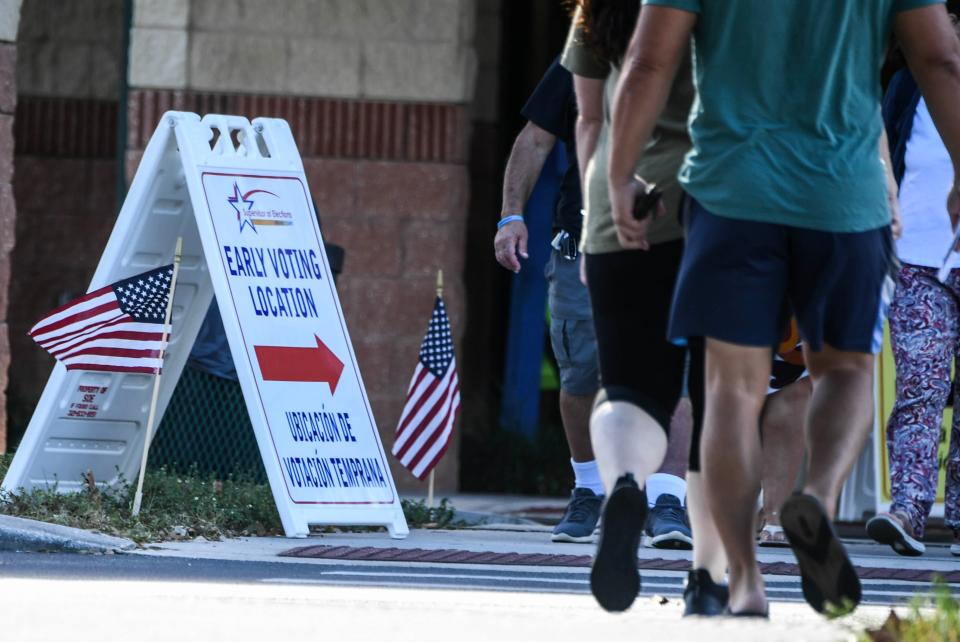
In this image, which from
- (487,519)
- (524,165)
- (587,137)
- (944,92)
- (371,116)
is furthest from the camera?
(371,116)

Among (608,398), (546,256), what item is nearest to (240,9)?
(546,256)

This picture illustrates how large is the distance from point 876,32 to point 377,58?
6059 millimetres

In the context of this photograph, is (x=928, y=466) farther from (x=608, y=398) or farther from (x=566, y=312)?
(x=608, y=398)

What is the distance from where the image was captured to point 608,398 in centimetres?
478

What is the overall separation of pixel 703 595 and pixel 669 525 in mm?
2609

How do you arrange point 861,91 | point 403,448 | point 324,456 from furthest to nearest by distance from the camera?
point 403,448
point 324,456
point 861,91

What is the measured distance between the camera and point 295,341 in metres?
7.45

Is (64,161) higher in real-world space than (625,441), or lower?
lower

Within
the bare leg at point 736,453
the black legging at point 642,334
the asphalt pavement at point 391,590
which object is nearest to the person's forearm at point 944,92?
the black legging at point 642,334

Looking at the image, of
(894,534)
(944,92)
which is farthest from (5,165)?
(944,92)

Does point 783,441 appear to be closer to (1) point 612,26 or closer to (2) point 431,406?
(2) point 431,406

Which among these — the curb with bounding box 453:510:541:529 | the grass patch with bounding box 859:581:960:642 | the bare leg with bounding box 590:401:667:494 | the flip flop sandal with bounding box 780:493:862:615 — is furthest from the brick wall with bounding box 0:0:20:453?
the grass patch with bounding box 859:581:960:642

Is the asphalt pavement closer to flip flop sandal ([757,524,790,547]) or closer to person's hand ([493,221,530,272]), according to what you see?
flip flop sandal ([757,524,790,547])

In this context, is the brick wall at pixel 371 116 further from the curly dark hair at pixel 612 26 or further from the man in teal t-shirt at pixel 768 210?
the man in teal t-shirt at pixel 768 210
